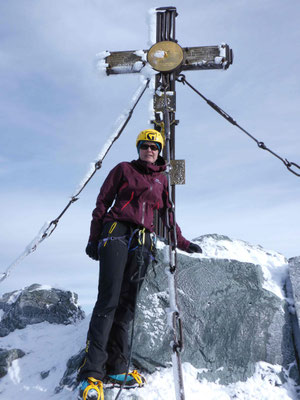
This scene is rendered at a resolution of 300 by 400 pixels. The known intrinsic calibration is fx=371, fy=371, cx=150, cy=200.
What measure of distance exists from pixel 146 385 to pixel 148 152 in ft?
8.54

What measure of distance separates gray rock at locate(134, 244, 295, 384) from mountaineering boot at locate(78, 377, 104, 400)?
0.78 m

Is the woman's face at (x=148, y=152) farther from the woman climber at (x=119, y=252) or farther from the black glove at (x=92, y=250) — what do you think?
the black glove at (x=92, y=250)

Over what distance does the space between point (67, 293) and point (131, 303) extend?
11.1ft

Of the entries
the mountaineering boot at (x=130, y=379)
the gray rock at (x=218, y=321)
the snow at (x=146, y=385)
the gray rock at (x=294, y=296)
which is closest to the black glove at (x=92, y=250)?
the gray rock at (x=218, y=321)

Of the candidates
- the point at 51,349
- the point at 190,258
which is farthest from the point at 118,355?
the point at 51,349

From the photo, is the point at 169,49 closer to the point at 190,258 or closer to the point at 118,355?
the point at 190,258

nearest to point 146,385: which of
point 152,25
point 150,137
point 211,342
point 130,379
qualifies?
point 130,379

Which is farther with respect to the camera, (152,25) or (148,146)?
(152,25)

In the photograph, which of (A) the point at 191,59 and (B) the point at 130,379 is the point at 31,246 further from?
(A) the point at 191,59

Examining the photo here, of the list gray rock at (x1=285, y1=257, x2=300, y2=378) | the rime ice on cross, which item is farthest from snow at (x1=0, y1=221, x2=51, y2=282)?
gray rock at (x1=285, y1=257, x2=300, y2=378)

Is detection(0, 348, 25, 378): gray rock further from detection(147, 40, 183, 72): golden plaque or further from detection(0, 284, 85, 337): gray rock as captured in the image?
detection(147, 40, 183, 72): golden plaque

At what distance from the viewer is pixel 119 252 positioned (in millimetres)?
3904

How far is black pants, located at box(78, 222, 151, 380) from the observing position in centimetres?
377

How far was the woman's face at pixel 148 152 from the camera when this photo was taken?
4328 millimetres
